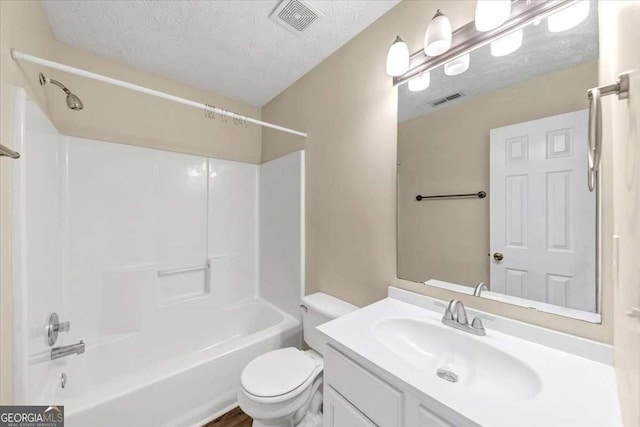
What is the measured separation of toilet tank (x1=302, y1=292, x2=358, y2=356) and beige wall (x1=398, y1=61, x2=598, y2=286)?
490mm

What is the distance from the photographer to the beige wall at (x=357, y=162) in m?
1.32

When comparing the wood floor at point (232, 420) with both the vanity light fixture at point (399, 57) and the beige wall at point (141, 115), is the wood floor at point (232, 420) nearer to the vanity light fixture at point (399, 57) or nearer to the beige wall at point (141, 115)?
the beige wall at point (141, 115)

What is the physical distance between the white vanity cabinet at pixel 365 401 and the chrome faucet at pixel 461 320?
0.42m

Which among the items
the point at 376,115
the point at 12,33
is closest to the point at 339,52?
the point at 376,115

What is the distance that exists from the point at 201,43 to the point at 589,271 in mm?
2355

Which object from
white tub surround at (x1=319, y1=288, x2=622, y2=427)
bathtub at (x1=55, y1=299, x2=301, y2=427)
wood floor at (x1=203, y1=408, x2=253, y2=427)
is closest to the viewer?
white tub surround at (x1=319, y1=288, x2=622, y2=427)

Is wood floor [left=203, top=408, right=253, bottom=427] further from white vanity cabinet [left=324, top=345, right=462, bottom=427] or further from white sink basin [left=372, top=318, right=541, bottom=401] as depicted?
white sink basin [left=372, top=318, right=541, bottom=401]

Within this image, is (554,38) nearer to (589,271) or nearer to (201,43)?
(589,271)

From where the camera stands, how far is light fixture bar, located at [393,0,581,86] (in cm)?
90

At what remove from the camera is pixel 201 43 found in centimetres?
163

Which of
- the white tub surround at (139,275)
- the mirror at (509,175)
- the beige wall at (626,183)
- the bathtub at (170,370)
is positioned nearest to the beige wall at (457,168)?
the mirror at (509,175)

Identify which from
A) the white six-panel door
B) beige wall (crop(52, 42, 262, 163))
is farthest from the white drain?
beige wall (crop(52, 42, 262, 163))

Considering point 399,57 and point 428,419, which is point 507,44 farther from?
point 428,419

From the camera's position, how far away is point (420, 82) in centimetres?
127
